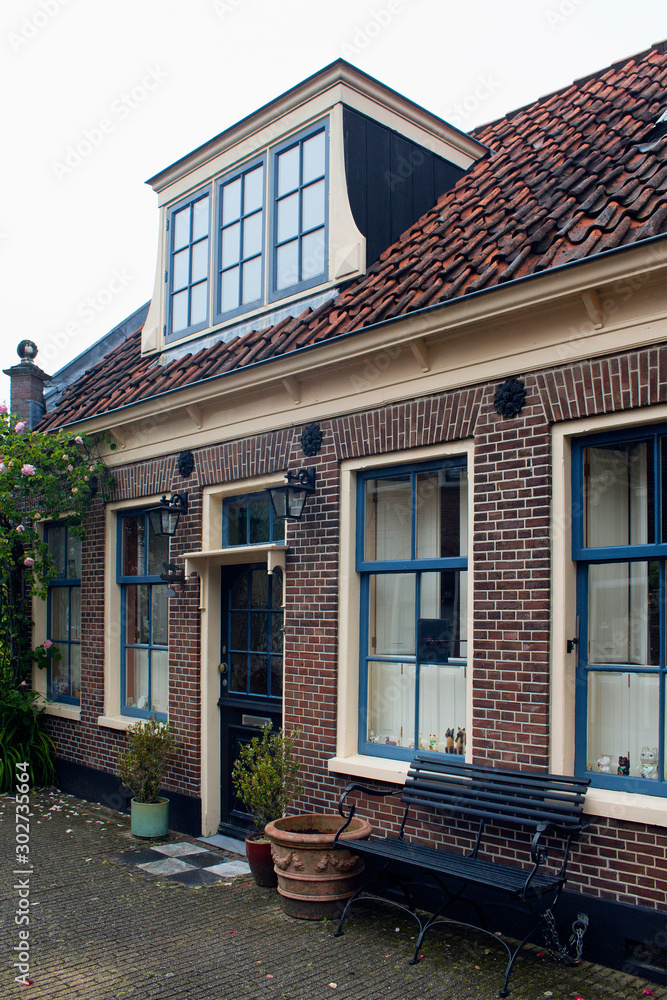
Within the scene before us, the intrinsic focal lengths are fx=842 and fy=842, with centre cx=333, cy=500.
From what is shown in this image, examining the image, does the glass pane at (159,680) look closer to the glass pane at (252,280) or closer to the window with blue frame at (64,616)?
the window with blue frame at (64,616)

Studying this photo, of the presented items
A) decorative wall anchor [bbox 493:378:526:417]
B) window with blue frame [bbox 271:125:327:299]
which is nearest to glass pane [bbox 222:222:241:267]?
window with blue frame [bbox 271:125:327:299]

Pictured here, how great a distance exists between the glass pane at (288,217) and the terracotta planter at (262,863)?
502cm

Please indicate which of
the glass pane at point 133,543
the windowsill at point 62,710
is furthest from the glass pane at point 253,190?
the windowsill at point 62,710

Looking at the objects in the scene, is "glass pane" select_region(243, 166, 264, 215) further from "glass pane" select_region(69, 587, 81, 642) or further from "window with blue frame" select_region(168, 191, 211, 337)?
"glass pane" select_region(69, 587, 81, 642)

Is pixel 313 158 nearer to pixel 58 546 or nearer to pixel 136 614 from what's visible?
pixel 136 614

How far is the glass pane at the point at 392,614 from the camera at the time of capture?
6.00 metres

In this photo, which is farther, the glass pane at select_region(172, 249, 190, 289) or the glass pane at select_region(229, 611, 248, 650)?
the glass pane at select_region(172, 249, 190, 289)

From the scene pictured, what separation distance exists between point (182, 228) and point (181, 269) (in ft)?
1.43

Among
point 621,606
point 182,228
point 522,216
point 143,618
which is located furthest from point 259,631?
point 182,228

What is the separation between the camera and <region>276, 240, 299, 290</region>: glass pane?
745 centimetres

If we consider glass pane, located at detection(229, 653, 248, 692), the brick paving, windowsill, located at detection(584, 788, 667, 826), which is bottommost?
the brick paving

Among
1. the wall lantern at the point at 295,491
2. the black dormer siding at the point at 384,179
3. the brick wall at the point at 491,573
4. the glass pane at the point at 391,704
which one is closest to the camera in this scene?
the brick wall at the point at 491,573

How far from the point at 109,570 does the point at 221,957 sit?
4974 mm

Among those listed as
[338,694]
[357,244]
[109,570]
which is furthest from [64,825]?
[357,244]
